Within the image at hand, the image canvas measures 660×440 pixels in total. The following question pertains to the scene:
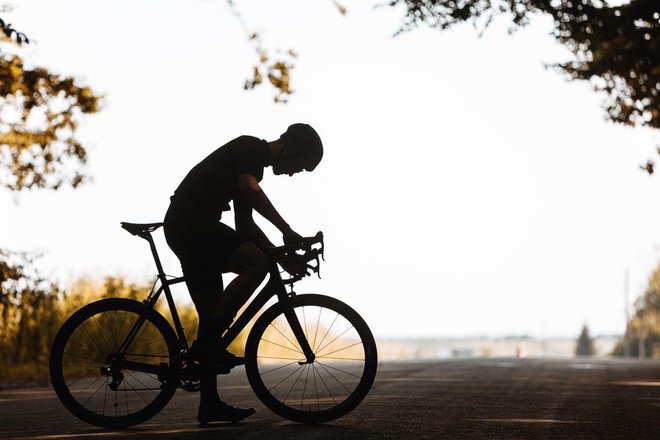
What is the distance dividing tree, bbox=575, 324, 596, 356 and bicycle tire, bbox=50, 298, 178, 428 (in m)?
92.8

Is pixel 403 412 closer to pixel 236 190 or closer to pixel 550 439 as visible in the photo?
pixel 550 439

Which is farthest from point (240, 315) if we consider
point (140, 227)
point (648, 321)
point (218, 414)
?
point (648, 321)

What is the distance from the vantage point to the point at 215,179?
648 cm

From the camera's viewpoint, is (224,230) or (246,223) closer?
(224,230)

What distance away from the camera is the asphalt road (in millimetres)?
6227

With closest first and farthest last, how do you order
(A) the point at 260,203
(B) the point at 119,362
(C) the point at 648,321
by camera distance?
(A) the point at 260,203, (B) the point at 119,362, (C) the point at 648,321

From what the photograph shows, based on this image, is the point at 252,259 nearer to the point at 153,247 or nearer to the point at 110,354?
the point at 153,247

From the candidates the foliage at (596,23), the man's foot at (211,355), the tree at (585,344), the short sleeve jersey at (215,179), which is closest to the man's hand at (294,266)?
the short sleeve jersey at (215,179)

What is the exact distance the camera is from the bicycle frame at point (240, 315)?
6453 mm

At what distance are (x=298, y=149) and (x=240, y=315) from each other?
3.55 feet

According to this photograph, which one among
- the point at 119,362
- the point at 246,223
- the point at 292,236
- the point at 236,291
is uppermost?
the point at 246,223

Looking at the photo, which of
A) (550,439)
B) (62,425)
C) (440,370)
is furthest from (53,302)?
(550,439)

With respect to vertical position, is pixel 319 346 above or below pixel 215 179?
below

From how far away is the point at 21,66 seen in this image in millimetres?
15211
